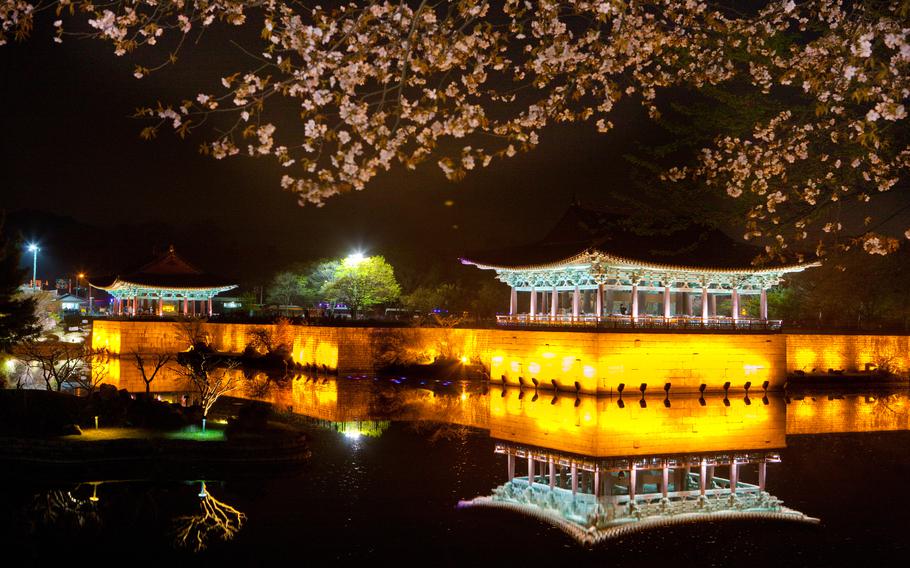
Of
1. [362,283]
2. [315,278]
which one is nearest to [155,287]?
[362,283]

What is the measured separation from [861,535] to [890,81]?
688 cm

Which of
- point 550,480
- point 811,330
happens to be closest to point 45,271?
point 811,330

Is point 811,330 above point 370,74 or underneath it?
underneath

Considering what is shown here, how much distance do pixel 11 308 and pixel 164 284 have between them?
A: 2345 cm

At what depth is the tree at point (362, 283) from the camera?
54469 millimetres

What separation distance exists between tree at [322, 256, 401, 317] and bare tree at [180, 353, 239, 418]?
1323 cm

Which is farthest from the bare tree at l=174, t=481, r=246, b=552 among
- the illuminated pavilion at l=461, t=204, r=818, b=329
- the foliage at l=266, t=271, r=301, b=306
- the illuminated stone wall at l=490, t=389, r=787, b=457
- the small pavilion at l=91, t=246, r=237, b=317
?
the foliage at l=266, t=271, r=301, b=306

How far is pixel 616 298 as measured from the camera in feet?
116

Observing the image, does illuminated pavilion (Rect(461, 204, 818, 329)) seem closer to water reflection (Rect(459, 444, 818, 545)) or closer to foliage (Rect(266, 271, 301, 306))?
water reflection (Rect(459, 444, 818, 545))

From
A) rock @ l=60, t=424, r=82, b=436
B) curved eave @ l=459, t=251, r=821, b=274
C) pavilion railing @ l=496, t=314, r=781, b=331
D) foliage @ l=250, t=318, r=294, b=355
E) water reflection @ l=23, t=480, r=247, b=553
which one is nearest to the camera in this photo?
water reflection @ l=23, t=480, r=247, b=553

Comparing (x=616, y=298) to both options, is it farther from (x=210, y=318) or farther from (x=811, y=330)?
(x=210, y=318)

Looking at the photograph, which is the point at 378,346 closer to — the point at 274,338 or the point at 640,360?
the point at 274,338

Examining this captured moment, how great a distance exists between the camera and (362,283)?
2149 inches

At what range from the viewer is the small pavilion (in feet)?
166
